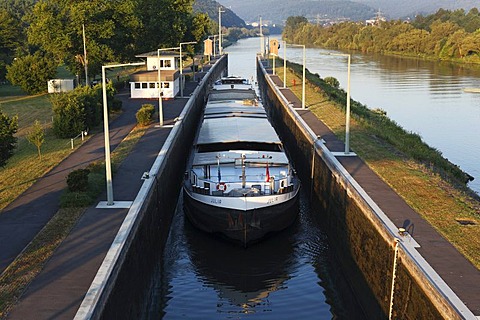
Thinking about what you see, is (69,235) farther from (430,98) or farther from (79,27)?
(430,98)

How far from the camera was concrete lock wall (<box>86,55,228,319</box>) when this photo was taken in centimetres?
1381

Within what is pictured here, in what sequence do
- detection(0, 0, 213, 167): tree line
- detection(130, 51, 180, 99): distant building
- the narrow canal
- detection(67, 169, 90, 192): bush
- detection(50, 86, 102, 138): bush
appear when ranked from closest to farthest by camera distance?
the narrow canal, detection(67, 169, 90, 192): bush, detection(50, 86, 102, 138): bush, detection(130, 51, 180, 99): distant building, detection(0, 0, 213, 167): tree line

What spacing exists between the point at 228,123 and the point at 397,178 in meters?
10.5

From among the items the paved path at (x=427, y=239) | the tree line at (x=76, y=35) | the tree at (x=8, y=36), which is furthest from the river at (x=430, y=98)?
the tree at (x=8, y=36)

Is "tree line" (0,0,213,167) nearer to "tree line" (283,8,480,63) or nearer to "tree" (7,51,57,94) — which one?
"tree" (7,51,57,94)

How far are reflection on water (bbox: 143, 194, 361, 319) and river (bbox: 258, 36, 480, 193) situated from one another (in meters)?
7.71

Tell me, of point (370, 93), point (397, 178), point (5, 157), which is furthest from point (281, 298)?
point (370, 93)

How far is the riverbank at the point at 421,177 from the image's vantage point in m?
17.1

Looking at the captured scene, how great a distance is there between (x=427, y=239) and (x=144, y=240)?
8380 millimetres

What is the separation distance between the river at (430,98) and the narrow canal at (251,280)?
759cm

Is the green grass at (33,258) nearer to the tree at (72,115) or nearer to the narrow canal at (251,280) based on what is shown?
the narrow canal at (251,280)

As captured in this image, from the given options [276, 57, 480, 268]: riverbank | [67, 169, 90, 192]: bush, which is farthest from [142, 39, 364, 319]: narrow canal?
[67, 169, 90, 192]: bush

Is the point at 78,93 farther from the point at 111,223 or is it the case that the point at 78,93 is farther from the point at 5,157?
the point at 111,223

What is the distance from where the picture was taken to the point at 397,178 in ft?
74.4
